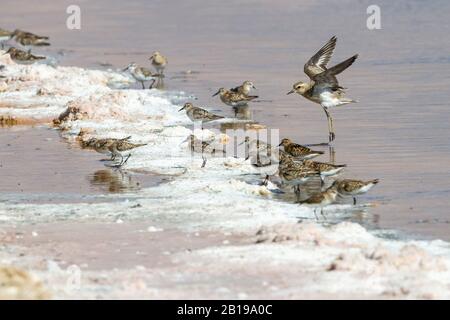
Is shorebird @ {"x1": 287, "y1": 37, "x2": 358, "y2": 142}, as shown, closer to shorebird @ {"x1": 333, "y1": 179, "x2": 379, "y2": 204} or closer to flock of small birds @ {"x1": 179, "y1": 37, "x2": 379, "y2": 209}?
flock of small birds @ {"x1": 179, "y1": 37, "x2": 379, "y2": 209}

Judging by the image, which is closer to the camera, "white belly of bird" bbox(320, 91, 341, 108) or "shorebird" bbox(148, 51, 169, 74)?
"white belly of bird" bbox(320, 91, 341, 108)

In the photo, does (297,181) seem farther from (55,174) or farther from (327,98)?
(327,98)

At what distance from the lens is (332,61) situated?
25031 mm

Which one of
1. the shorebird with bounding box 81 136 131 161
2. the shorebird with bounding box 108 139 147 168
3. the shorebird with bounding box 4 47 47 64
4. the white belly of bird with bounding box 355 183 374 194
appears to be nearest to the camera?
the white belly of bird with bounding box 355 183 374 194

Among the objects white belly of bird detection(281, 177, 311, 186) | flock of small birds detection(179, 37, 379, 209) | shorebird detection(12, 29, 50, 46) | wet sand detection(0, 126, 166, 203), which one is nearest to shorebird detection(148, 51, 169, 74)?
flock of small birds detection(179, 37, 379, 209)

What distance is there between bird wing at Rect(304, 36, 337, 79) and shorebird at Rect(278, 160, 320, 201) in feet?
18.3

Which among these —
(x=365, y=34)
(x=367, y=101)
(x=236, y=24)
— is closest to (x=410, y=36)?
(x=365, y=34)

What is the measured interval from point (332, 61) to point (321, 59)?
5720 mm

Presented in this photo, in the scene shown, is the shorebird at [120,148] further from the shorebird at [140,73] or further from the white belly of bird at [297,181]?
the shorebird at [140,73]

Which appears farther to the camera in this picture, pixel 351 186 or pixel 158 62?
pixel 158 62

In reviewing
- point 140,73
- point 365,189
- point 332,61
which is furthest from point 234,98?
point 365,189

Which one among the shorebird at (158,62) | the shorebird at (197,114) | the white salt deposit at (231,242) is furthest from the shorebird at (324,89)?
the shorebird at (158,62)

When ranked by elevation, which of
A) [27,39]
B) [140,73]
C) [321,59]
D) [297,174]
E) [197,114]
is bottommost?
[297,174]

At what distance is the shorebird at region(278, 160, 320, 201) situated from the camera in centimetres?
1339
